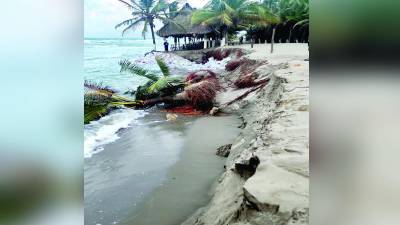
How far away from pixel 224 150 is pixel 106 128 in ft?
1.51

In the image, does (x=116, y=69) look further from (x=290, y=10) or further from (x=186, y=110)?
(x=290, y=10)

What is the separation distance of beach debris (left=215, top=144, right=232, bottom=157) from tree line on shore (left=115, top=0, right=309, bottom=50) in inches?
18.0

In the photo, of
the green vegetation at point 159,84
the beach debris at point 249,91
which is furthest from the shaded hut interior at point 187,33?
the beach debris at point 249,91

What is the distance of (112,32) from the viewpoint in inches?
59.4

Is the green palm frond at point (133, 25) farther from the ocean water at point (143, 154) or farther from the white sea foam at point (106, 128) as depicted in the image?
the white sea foam at point (106, 128)

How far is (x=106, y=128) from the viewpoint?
1454 millimetres

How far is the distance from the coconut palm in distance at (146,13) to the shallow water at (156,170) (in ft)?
1.17

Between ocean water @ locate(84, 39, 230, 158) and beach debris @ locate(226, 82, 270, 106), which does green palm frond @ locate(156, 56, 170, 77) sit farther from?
beach debris @ locate(226, 82, 270, 106)

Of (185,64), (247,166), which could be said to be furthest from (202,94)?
(247,166)
